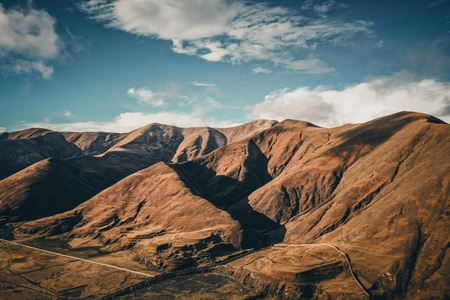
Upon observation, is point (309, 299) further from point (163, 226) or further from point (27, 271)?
point (27, 271)

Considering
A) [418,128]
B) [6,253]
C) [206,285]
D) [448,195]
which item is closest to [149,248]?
[206,285]

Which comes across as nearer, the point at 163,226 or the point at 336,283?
the point at 336,283

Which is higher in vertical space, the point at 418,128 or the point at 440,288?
the point at 418,128

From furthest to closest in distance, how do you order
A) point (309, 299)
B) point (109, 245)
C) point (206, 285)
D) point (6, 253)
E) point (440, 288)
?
point (109, 245) < point (6, 253) < point (206, 285) < point (309, 299) < point (440, 288)

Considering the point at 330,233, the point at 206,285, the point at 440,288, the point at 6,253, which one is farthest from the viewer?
the point at 6,253

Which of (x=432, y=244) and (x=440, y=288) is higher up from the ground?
(x=432, y=244)

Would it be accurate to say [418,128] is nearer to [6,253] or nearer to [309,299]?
[309,299]

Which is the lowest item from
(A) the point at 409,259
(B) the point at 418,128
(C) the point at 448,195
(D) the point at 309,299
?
(D) the point at 309,299

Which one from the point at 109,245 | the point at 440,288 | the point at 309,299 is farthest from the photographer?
the point at 109,245

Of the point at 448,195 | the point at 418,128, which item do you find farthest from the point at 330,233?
the point at 418,128
